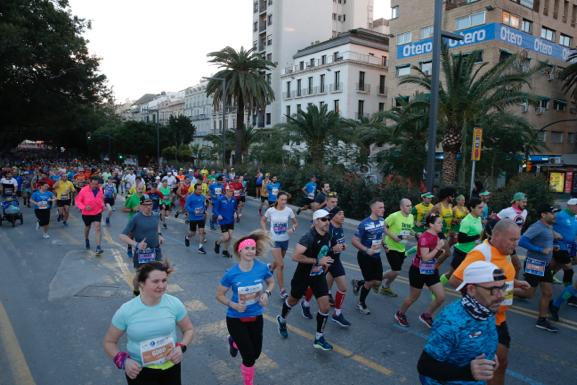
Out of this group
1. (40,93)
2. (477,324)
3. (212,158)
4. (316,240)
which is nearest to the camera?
(477,324)

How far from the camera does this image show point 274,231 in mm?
7336

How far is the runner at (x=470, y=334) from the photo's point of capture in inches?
96.7

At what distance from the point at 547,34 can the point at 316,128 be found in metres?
25.4

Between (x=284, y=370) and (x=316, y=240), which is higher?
(x=316, y=240)

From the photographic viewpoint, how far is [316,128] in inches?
987

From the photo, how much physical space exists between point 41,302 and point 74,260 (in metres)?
2.80

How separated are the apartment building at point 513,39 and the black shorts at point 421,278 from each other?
29.5m

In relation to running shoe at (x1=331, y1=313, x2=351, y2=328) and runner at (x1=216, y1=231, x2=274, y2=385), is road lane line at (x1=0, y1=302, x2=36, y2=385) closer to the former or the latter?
runner at (x1=216, y1=231, x2=274, y2=385)

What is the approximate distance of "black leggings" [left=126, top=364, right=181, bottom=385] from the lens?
2.94m

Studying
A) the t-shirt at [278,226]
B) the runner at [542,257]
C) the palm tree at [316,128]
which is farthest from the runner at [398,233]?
the palm tree at [316,128]

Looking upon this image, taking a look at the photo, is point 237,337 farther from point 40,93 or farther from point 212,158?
point 212,158

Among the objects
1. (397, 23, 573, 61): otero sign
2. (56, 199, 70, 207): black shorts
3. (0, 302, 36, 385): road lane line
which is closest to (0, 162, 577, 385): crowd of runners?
(0, 302, 36, 385): road lane line

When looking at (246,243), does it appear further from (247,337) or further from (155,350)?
→ (155,350)

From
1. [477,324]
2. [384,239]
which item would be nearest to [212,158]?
[384,239]
